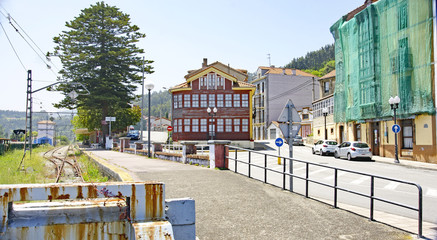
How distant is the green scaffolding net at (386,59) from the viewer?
85.0 ft

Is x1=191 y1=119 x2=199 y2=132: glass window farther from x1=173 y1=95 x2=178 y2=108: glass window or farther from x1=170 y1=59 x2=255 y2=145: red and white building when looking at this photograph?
x1=173 y1=95 x2=178 y2=108: glass window

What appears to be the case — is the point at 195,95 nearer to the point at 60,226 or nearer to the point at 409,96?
the point at 409,96

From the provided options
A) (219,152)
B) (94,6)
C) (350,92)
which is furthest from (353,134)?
(94,6)

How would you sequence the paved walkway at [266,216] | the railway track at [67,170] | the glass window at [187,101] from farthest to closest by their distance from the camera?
the glass window at [187,101] < the railway track at [67,170] < the paved walkway at [266,216]

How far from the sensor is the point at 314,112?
53.1 metres

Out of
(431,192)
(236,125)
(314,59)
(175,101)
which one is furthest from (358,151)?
(314,59)

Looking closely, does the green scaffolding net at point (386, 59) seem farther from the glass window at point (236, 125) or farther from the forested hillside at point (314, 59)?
the forested hillside at point (314, 59)

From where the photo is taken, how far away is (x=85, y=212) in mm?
3342

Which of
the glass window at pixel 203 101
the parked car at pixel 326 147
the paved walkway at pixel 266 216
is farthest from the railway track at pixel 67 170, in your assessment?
the parked car at pixel 326 147

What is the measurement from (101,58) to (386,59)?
35114 mm

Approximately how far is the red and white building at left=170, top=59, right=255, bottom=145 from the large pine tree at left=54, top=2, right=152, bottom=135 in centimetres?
888

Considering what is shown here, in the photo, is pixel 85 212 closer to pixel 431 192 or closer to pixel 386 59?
pixel 431 192

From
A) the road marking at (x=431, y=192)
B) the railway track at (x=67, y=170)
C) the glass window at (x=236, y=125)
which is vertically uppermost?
the glass window at (x=236, y=125)

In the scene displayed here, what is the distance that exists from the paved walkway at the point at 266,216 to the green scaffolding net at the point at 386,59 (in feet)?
67.3
